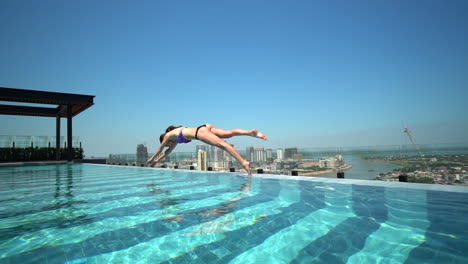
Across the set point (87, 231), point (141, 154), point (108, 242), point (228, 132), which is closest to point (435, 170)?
point (228, 132)

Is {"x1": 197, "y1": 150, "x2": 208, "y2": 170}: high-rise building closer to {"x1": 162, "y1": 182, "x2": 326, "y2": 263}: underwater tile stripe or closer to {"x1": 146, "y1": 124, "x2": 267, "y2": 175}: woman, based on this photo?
{"x1": 146, "y1": 124, "x2": 267, "y2": 175}: woman

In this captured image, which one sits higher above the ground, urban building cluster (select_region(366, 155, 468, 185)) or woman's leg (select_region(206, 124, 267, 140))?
woman's leg (select_region(206, 124, 267, 140))

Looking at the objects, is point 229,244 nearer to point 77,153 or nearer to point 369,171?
point 369,171

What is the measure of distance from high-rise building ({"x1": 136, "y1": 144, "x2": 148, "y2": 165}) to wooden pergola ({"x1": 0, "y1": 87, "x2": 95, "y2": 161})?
482cm

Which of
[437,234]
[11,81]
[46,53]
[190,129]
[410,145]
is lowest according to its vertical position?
[437,234]

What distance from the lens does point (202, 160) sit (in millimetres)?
12484

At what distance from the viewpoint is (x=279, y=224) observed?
240cm

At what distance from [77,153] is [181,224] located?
73.4 feet

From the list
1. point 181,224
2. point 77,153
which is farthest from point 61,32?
point 181,224

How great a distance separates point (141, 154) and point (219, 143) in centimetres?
1263

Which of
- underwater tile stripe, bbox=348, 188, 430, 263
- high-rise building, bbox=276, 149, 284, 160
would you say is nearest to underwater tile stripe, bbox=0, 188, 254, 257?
underwater tile stripe, bbox=348, 188, 430, 263

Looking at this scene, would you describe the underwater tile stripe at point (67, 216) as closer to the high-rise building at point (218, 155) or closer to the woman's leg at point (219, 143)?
the woman's leg at point (219, 143)

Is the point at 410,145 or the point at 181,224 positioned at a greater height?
the point at 410,145

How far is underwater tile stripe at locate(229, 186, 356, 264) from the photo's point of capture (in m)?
1.65
